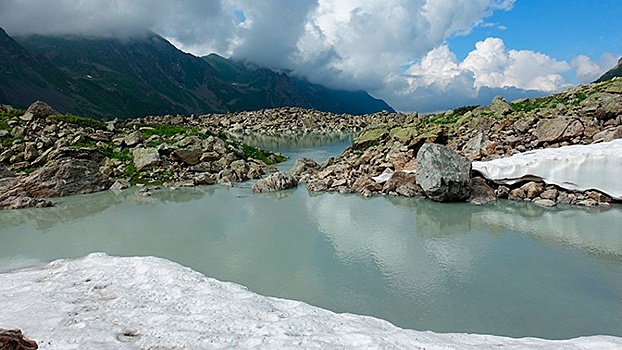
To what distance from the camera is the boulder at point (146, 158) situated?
27688 mm

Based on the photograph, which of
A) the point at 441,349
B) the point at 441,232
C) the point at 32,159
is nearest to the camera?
the point at 441,349

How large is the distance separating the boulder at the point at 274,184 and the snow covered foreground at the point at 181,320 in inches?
550

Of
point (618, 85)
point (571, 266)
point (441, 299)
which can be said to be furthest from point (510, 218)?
point (618, 85)

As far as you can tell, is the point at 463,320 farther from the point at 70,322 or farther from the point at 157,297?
the point at 70,322

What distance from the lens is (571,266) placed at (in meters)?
10.6

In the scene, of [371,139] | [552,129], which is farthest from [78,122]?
[552,129]

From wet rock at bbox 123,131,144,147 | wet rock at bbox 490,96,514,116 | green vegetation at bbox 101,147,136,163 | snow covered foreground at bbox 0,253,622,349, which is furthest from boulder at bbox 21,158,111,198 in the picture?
wet rock at bbox 490,96,514,116

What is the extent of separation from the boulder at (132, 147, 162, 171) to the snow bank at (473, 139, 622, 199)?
2205 centimetres

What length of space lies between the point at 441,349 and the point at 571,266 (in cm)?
682

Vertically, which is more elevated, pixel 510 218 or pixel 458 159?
pixel 458 159

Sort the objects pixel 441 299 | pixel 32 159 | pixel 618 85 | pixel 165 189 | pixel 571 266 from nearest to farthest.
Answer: pixel 441 299
pixel 571 266
pixel 165 189
pixel 32 159
pixel 618 85

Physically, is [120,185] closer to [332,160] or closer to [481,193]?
[332,160]

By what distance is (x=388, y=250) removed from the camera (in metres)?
12.4

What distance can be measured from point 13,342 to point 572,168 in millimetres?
20521
